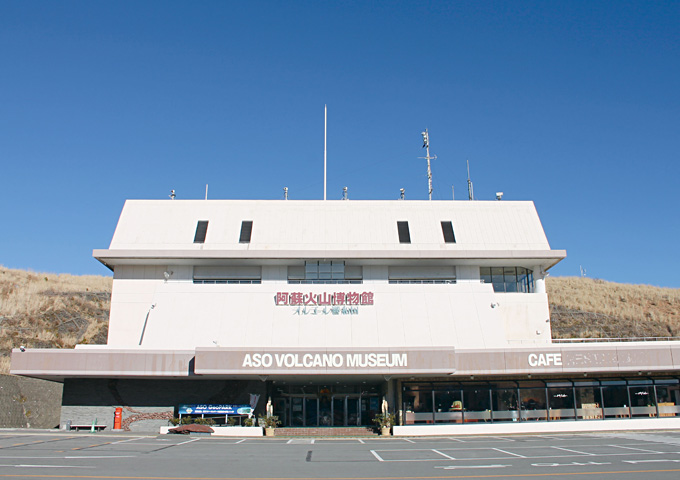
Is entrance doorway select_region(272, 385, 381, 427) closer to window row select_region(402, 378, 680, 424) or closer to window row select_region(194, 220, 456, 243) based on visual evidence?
window row select_region(402, 378, 680, 424)

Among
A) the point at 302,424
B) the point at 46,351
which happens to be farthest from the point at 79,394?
the point at 302,424

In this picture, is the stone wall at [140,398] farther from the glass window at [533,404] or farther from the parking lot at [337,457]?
the glass window at [533,404]

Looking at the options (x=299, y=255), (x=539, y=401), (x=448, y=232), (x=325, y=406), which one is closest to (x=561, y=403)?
(x=539, y=401)

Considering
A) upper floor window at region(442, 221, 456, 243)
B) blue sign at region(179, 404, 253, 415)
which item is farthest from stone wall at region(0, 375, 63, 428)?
upper floor window at region(442, 221, 456, 243)

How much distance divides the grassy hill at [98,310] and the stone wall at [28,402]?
8.47 metres

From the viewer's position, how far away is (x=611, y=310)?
8019cm

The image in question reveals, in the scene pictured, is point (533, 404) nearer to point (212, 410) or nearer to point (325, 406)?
point (325, 406)

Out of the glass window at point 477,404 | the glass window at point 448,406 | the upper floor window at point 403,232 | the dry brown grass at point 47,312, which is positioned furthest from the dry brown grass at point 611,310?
the dry brown grass at point 47,312

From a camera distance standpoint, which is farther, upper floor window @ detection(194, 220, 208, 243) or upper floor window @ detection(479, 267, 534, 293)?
upper floor window @ detection(479, 267, 534, 293)

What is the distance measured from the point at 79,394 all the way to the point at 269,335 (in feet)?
37.1

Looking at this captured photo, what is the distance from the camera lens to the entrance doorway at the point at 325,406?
35.3m

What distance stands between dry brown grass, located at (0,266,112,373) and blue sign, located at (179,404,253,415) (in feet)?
78.5

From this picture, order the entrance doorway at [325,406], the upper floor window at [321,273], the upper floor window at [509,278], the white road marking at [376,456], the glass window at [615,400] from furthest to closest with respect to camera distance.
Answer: the upper floor window at [509,278] → the upper floor window at [321,273] → the entrance doorway at [325,406] → the glass window at [615,400] → the white road marking at [376,456]

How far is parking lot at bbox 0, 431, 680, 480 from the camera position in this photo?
1636 centimetres
